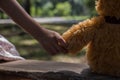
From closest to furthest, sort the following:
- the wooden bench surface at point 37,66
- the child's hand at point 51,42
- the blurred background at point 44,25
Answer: the child's hand at point 51,42 < the wooden bench surface at point 37,66 < the blurred background at point 44,25

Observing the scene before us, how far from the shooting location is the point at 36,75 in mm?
1327

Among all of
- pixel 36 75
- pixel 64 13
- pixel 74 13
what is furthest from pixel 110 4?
pixel 64 13

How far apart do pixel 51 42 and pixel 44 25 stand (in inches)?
264

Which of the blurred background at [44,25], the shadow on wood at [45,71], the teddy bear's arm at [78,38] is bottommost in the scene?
the shadow on wood at [45,71]

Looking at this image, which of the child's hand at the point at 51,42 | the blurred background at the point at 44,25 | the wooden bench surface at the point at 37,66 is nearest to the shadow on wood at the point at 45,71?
the wooden bench surface at the point at 37,66

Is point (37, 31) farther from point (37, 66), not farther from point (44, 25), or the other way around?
point (44, 25)

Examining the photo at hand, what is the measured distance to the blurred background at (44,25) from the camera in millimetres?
4125

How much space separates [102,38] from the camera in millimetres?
1246

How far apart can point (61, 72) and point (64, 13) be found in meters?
13.2

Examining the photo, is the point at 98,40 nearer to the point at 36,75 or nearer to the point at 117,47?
the point at 117,47

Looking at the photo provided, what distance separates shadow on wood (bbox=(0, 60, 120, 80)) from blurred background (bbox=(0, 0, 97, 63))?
519 mm

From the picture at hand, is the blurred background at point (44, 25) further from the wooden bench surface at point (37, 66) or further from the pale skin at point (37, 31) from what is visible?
the pale skin at point (37, 31)

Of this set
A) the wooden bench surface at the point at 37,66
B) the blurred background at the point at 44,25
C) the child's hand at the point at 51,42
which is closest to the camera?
the child's hand at the point at 51,42

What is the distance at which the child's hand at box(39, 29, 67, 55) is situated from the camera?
1.22 metres
